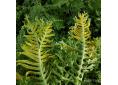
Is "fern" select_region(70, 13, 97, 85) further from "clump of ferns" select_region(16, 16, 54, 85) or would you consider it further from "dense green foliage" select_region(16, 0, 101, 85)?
"clump of ferns" select_region(16, 16, 54, 85)

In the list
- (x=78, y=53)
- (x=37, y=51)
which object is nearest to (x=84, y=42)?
(x=78, y=53)

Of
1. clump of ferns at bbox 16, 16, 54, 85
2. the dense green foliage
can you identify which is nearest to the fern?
the dense green foliage

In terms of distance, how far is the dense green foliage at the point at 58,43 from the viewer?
2.29m

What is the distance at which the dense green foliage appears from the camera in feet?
7.51

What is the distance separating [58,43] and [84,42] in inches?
3.9

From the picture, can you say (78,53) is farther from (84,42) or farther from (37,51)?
(37,51)

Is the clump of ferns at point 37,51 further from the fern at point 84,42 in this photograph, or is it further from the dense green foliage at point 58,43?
the fern at point 84,42

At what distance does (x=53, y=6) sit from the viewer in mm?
2326

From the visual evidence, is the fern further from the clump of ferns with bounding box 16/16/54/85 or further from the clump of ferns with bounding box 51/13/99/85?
the clump of ferns with bounding box 16/16/54/85

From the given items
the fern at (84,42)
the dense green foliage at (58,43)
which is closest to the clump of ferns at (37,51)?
the dense green foliage at (58,43)

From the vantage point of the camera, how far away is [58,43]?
2.30 meters
